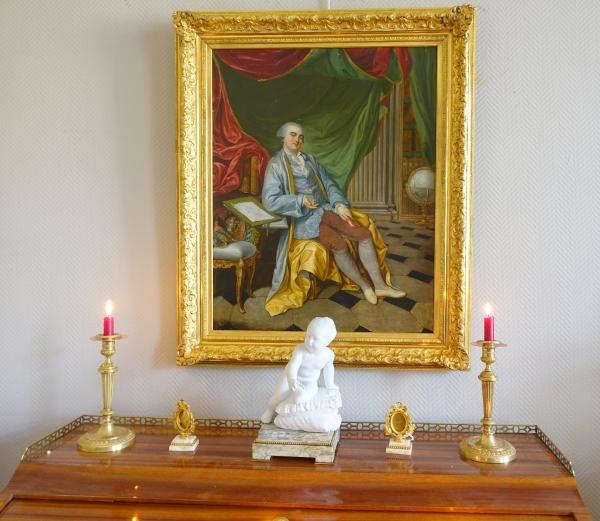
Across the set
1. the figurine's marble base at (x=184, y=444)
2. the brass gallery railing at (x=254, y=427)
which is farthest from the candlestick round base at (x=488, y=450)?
the figurine's marble base at (x=184, y=444)

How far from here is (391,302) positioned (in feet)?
7.20

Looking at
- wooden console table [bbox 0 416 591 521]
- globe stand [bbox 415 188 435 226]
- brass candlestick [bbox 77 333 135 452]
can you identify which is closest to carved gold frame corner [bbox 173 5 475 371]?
globe stand [bbox 415 188 435 226]

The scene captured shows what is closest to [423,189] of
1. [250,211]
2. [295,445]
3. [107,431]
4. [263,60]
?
[250,211]

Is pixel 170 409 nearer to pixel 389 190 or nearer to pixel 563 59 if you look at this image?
pixel 389 190

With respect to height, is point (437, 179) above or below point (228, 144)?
below

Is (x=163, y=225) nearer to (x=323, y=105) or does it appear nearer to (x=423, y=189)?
(x=323, y=105)

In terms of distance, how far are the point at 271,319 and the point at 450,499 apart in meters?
0.87

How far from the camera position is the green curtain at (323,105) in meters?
2.18

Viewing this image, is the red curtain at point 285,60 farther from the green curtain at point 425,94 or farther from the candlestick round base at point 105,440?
the candlestick round base at point 105,440

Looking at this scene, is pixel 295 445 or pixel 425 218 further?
pixel 425 218

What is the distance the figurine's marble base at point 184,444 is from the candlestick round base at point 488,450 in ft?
2.85

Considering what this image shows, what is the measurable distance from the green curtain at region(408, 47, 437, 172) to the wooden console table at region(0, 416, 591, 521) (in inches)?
41.1

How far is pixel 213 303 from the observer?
225 cm

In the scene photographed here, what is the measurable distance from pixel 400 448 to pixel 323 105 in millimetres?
1223
